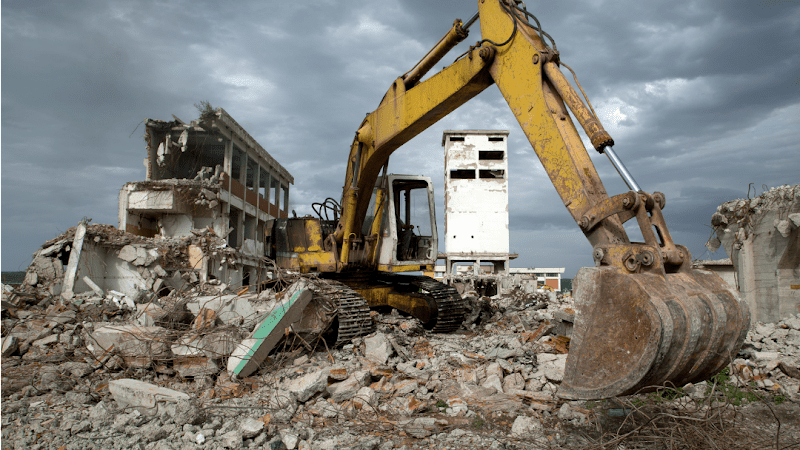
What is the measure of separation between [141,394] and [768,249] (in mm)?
10291

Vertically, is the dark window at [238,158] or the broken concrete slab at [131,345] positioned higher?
the dark window at [238,158]

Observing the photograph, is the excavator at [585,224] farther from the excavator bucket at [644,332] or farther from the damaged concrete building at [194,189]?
the damaged concrete building at [194,189]

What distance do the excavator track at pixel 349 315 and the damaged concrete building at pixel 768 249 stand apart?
7.45 metres

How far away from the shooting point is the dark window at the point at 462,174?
2305 cm

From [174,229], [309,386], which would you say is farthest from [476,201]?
[309,386]

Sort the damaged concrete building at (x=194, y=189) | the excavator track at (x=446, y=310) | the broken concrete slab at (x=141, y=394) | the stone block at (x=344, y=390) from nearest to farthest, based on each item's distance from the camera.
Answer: the broken concrete slab at (x=141, y=394), the stone block at (x=344, y=390), the excavator track at (x=446, y=310), the damaged concrete building at (x=194, y=189)

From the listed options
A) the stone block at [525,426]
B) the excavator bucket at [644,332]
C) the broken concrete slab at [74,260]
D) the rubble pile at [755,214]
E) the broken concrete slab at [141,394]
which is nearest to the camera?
the excavator bucket at [644,332]

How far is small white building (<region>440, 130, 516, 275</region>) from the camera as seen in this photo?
22203 millimetres

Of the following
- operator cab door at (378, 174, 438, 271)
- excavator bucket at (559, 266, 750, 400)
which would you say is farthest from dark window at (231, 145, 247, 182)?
excavator bucket at (559, 266, 750, 400)

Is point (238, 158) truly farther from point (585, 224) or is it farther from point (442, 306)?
point (585, 224)

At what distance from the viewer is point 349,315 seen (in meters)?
6.31

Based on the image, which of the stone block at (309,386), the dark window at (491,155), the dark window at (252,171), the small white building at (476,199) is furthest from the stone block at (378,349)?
the dark window at (491,155)

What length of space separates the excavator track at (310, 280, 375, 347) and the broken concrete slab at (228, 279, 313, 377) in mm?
590

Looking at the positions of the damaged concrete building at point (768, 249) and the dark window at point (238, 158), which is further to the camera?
the dark window at point (238, 158)
